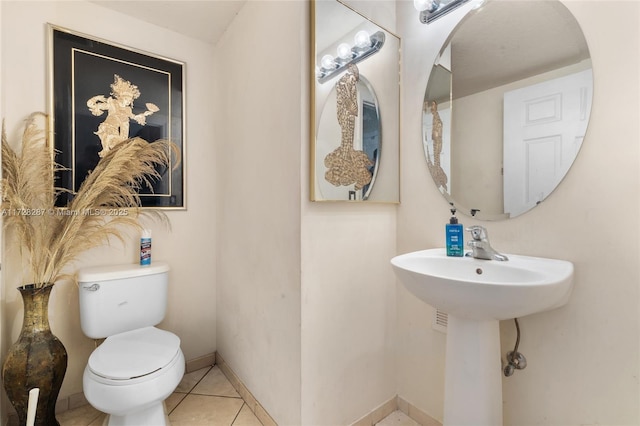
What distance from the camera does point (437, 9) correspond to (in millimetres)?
1397

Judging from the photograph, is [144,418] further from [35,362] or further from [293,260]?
[293,260]

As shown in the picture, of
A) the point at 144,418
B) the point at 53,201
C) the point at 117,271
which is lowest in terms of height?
the point at 144,418

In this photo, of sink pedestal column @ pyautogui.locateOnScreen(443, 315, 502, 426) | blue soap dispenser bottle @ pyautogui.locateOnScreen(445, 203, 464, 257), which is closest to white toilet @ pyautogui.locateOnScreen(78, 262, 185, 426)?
sink pedestal column @ pyautogui.locateOnScreen(443, 315, 502, 426)

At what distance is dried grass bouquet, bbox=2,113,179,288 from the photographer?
1.36 metres

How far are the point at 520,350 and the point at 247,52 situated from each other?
196 cm

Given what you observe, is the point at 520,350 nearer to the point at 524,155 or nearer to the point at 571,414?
the point at 571,414

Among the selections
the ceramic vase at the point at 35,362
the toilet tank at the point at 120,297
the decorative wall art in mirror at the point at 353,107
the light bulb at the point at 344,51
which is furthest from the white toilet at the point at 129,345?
the light bulb at the point at 344,51

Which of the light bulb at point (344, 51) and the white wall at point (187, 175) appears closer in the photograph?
the light bulb at point (344, 51)

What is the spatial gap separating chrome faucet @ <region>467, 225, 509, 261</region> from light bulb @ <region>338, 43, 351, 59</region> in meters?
0.94

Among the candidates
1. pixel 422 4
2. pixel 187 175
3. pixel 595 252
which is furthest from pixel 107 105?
pixel 595 252

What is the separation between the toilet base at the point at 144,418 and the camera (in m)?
1.33

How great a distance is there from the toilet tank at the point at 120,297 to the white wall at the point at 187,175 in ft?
0.69

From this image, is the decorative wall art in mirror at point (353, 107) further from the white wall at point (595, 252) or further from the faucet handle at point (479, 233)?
the white wall at point (595, 252)

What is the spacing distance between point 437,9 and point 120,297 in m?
2.12
